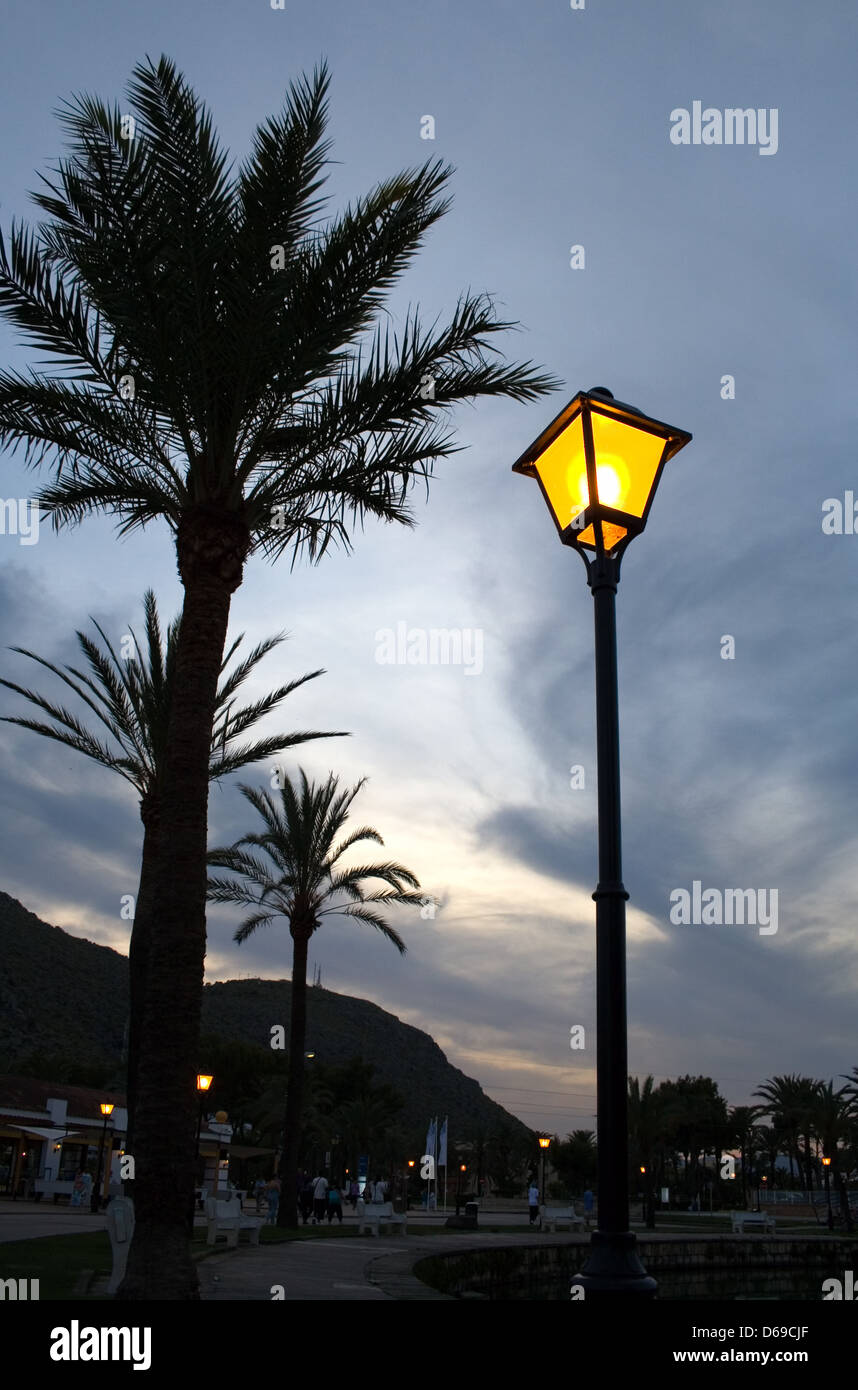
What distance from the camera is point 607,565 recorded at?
14.8ft

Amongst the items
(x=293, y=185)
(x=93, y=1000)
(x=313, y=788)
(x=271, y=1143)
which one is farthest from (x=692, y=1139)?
(x=293, y=185)

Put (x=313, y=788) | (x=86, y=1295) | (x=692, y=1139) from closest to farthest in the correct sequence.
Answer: (x=86, y=1295), (x=313, y=788), (x=692, y=1139)

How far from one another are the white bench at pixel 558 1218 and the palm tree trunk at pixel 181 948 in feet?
76.8

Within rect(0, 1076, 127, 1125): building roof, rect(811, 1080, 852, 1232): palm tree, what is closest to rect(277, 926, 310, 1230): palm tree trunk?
rect(0, 1076, 127, 1125): building roof

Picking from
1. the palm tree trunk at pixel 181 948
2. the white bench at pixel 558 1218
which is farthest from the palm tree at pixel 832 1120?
the palm tree trunk at pixel 181 948

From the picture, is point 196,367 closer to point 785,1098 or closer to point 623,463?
point 623,463

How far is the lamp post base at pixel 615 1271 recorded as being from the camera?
133 inches

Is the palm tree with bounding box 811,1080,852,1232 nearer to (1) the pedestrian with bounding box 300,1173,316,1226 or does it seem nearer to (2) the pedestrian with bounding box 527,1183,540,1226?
(2) the pedestrian with bounding box 527,1183,540,1226

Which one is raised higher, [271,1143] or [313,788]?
[313,788]

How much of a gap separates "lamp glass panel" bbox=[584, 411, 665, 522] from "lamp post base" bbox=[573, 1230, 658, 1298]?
2603 millimetres

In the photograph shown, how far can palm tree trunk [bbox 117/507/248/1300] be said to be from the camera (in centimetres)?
885
